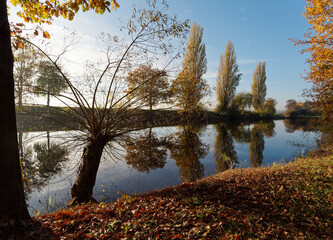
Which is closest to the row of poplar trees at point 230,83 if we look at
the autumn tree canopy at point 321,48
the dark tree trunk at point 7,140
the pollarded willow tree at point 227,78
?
the pollarded willow tree at point 227,78

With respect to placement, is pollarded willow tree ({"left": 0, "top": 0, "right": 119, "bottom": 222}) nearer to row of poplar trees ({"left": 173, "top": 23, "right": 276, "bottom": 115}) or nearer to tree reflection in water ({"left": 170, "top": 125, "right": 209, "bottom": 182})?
tree reflection in water ({"left": 170, "top": 125, "right": 209, "bottom": 182})

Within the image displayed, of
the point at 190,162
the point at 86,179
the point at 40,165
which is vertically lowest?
the point at 190,162

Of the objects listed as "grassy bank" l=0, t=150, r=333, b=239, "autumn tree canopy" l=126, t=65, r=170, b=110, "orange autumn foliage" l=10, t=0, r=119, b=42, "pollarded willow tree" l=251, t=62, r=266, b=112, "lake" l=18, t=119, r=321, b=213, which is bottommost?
"lake" l=18, t=119, r=321, b=213

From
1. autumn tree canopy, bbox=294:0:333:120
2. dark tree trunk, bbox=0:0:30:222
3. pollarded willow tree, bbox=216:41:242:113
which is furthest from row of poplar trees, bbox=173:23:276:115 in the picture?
dark tree trunk, bbox=0:0:30:222

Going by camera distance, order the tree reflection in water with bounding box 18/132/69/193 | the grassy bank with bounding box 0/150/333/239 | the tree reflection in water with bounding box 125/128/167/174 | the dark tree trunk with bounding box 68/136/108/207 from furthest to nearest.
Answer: the tree reflection in water with bounding box 125/128/167/174
the tree reflection in water with bounding box 18/132/69/193
the dark tree trunk with bounding box 68/136/108/207
the grassy bank with bounding box 0/150/333/239

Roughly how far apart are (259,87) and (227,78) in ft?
43.8

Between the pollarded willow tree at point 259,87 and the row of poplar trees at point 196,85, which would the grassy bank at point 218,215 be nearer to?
the row of poplar trees at point 196,85

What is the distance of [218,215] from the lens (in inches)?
107

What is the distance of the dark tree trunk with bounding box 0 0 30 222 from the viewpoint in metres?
2.12

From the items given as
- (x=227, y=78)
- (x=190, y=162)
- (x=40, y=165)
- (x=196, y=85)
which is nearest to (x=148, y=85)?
(x=196, y=85)

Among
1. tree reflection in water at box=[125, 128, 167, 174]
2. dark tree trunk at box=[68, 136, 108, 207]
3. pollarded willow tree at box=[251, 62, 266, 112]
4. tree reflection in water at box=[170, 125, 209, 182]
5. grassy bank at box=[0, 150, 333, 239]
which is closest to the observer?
grassy bank at box=[0, 150, 333, 239]

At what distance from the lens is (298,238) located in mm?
2215

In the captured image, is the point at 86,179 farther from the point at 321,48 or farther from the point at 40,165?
the point at 321,48

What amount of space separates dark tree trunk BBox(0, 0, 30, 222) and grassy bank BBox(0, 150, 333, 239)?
0.29 metres
